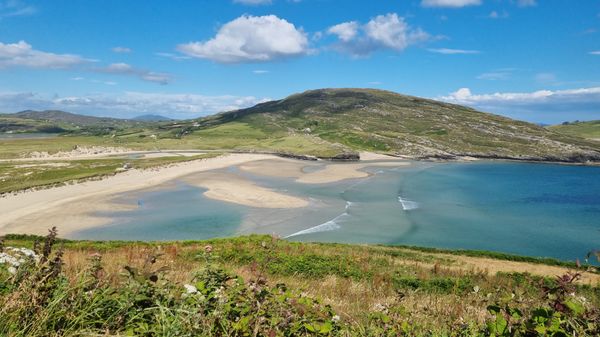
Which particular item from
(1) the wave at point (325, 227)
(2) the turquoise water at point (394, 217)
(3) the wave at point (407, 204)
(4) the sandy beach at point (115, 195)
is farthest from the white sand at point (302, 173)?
(1) the wave at point (325, 227)

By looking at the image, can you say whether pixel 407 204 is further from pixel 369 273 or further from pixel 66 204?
pixel 66 204

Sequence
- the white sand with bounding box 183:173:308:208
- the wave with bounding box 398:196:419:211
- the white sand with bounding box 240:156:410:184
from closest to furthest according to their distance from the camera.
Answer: the white sand with bounding box 183:173:308:208
the wave with bounding box 398:196:419:211
the white sand with bounding box 240:156:410:184

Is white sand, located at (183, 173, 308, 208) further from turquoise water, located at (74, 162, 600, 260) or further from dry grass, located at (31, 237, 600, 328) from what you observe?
dry grass, located at (31, 237, 600, 328)

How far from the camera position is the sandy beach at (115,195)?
143ft

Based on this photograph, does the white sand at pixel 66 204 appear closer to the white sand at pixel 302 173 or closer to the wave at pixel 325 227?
the white sand at pixel 302 173

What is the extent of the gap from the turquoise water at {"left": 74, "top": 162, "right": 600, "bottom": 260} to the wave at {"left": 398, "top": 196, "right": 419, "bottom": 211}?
0.18m

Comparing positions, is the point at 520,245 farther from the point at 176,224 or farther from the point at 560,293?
the point at 560,293

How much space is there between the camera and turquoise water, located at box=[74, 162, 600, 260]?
4100 centimetres

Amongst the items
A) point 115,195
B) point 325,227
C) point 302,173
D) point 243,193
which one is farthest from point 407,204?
point 115,195

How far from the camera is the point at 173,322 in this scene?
13.6ft

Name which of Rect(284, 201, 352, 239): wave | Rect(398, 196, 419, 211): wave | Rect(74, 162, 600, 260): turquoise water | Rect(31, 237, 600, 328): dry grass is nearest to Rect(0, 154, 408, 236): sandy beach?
Rect(74, 162, 600, 260): turquoise water

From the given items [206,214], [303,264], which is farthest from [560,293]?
[206,214]

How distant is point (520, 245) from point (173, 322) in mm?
46140

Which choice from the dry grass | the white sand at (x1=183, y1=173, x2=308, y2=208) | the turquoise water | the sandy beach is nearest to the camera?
the dry grass
